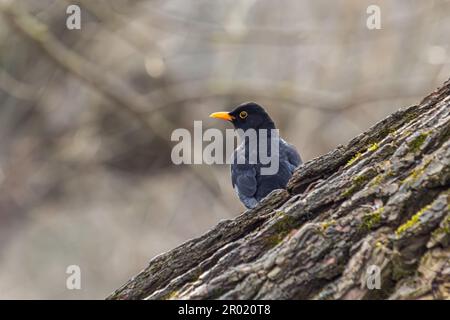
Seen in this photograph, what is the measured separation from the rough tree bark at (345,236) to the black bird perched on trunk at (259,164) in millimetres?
2299

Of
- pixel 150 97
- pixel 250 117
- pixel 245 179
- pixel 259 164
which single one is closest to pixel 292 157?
pixel 259 164

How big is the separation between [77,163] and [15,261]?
8.96 ft

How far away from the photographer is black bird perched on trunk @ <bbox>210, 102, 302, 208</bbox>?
5.72 m

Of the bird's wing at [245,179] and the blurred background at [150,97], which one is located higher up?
the blurred background at [150,97]

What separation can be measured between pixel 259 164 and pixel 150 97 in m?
4.80

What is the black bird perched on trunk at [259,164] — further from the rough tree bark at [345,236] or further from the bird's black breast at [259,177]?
the rough tree bark at [345,236]

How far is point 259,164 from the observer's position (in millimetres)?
5914

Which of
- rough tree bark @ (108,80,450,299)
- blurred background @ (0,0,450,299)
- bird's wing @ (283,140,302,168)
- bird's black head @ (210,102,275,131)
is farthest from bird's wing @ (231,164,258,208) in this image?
blurred background @ (0,0,450,299)

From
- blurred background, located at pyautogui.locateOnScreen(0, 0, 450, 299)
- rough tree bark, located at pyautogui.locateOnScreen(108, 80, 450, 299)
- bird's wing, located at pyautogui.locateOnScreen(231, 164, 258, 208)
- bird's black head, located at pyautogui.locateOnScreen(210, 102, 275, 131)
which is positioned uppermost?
blurred background, located at pyautogui.locateOnScreen(0, 0, 450, 299)

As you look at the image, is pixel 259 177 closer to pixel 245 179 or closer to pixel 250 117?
pixel 245 179

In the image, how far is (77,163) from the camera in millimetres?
11711

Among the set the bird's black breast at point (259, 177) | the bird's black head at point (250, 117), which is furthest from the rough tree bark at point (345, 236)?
the bird's black head at point (250, 117)

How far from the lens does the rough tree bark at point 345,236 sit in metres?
2.78

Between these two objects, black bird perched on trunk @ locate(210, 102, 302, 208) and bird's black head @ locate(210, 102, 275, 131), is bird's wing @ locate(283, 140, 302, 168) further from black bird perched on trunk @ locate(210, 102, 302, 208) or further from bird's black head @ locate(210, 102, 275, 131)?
bird's black head @ locate(210, 102, 275, 131)
